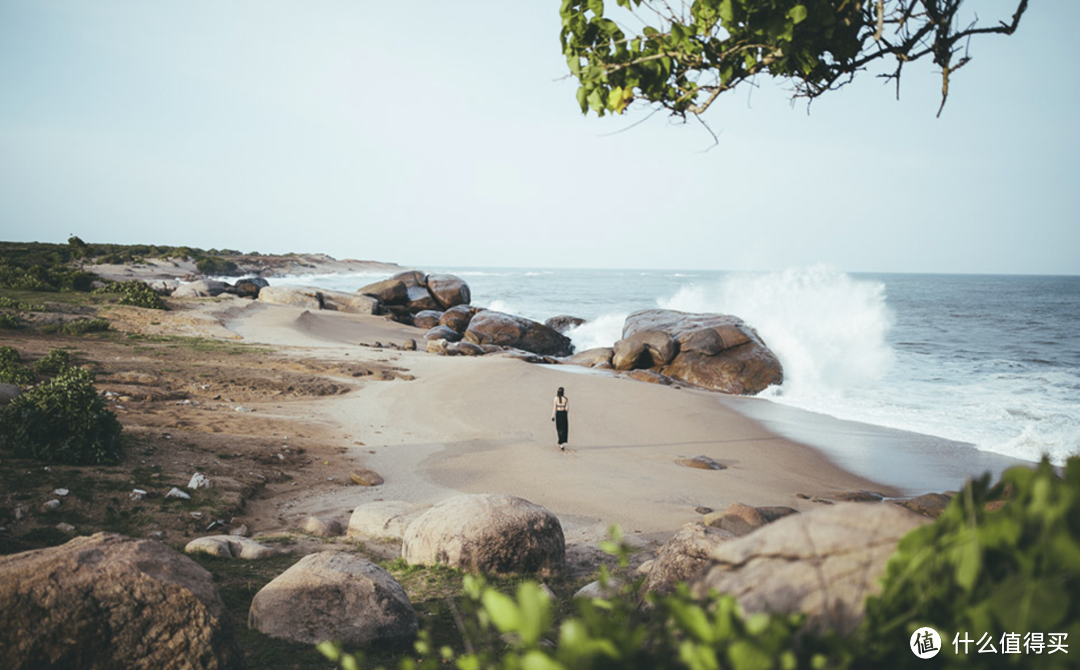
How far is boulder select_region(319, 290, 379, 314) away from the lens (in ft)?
117

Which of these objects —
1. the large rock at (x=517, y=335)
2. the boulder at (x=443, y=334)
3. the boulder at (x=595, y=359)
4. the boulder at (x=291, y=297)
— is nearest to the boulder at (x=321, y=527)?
the boulder at (x=595, y=359)

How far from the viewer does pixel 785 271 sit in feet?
120

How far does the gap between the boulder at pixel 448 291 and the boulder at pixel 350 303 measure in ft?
14.9

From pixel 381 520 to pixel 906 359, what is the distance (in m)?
26.6

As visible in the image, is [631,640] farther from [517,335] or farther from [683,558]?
[517,335]

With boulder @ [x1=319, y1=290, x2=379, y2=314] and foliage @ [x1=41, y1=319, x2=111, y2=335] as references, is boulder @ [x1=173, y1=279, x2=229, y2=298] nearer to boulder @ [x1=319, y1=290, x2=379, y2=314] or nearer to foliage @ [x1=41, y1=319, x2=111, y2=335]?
boulder @ [x1=319, y1=290, x2=379, y2=314]

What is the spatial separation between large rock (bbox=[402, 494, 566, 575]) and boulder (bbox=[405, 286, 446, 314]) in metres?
33.0

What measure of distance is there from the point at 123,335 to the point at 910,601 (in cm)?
2290

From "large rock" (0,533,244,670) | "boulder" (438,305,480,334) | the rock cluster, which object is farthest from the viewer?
"boulder" (438,305,480,334)

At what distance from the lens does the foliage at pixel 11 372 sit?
10.3 metres

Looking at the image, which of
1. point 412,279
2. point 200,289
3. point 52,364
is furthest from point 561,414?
point 412,279

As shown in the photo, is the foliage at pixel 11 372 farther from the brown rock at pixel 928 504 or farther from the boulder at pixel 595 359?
the boulder at pixel 595 359

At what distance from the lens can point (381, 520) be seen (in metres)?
7.59

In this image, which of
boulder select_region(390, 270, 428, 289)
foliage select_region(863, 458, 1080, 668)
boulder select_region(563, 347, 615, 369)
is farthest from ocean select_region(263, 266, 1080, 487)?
boulder select_region(390, 270, 428, 289)
